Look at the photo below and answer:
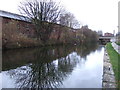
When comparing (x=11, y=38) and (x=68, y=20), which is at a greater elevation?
A: (x=68, y=20)

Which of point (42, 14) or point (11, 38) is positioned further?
point (42, 14)

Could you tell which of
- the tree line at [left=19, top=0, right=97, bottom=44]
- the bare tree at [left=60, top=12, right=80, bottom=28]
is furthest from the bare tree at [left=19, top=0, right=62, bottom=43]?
the bare tree at [left=60, top=12, right=80, bottom=28]

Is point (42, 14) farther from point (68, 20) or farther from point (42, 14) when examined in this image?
point (68, 20)

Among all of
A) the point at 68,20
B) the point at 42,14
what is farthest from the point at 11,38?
the point at 68,20

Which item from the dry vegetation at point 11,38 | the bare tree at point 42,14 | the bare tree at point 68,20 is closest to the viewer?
the dry vegetation at point 11,38

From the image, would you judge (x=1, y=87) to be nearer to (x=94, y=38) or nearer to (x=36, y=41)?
(x=36, y=41)

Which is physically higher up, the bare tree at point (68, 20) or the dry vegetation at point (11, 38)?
the bare tree at point (68, 20)

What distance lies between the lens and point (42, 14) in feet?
124

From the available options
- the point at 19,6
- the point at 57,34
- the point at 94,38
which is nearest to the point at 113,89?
the point at 19,6

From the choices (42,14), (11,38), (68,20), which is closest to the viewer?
(11,38)

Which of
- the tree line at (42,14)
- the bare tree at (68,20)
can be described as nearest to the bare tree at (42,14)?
the tree line at (42,14)

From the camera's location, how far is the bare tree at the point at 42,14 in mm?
36750

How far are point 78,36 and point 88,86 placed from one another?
56.0 m

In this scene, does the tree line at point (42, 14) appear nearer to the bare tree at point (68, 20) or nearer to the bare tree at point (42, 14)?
the bare tree at point (42, 14)
